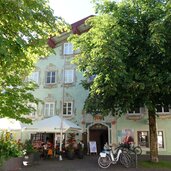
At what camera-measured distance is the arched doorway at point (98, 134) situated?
2406 centimetres

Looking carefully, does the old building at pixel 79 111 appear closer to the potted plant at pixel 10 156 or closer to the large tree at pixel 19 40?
the potted plant at pixel 10 156

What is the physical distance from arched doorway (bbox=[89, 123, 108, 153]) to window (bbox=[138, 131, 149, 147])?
10.8 feet

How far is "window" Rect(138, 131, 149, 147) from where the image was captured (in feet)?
73.2

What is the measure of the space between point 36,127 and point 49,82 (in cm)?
839

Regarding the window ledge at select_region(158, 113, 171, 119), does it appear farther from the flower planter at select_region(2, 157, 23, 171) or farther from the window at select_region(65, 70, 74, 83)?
the flower planter at select_region(2, 157, 23, 171)

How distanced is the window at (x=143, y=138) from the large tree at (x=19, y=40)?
13217 millimetres

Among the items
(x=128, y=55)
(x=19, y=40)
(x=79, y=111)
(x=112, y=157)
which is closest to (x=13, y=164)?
(x=112, y=157)

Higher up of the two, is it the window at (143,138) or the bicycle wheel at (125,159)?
the window at (143,138)

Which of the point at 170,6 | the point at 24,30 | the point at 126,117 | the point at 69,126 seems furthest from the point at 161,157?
the point at 24,30

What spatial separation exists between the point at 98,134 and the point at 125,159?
981 centimetres

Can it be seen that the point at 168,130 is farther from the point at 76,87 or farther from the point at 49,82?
the point at 49,82

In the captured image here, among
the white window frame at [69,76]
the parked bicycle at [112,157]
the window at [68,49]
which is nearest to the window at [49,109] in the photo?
the white window frame at [69,76]

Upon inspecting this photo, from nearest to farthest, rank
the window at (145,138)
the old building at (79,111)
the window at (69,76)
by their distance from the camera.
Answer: the window at (145,138) < the old building at (79,111) < the window at (69,76)

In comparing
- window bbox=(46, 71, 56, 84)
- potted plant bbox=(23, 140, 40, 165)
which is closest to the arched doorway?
window bbox=(46, 71, 56, 84)
